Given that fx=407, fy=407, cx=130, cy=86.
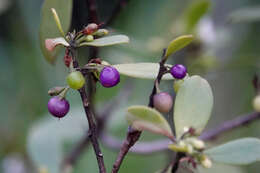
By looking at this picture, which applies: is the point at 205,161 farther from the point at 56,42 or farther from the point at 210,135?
the point at 210,135

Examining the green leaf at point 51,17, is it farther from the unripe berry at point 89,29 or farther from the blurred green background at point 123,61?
the blurred green background at point 123,61

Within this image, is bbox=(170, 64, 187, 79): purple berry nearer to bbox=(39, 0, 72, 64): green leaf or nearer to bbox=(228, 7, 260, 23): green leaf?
bbox=(39, 0, 72, 64): green leaf

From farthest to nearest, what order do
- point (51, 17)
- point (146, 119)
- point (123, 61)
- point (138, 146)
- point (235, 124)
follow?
point (123, 61) → point (138, 146) → point (235, 124) → point (51, 17) → point (146, 119)

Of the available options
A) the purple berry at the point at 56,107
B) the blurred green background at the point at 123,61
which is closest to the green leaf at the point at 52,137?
the blurred green background at the point at 123,61

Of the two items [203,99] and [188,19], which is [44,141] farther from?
[203,99]

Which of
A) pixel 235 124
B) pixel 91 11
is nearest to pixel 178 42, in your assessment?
pixel 91 11

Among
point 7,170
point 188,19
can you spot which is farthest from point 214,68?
point 7,170
